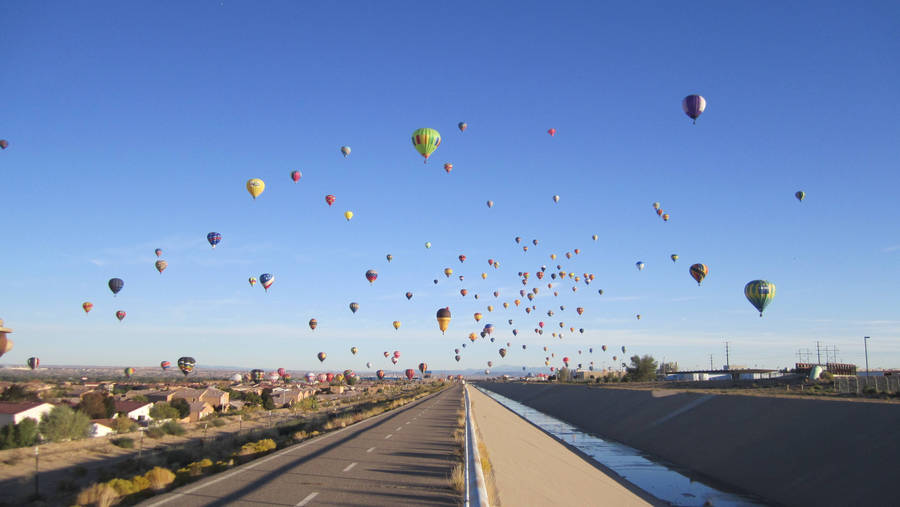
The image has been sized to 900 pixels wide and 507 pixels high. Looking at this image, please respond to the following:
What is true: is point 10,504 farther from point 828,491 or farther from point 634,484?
point 828,491

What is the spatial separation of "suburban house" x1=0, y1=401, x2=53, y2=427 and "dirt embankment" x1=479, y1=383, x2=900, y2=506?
4442cm

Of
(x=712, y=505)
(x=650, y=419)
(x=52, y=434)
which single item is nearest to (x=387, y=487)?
(x=712, y=505)

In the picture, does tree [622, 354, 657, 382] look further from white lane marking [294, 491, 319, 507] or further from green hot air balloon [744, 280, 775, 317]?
white lane marking [294, 491, 319, 507]

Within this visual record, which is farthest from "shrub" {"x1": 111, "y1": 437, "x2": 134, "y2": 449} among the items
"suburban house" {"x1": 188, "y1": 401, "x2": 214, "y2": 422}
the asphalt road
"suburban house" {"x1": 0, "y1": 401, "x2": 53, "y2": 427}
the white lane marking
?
"suburban house" {"x1": 188, "y1": 401, "x2": 214, "y2": 422}

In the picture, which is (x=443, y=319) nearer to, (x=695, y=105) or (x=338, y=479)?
(x=695, y=105)

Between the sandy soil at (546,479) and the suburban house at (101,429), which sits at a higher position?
the sandy soil at (546,479)

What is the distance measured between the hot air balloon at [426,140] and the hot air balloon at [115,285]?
38350mm

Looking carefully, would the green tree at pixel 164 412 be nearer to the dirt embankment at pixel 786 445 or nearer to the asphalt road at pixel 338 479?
the asphalt road at pixel 338 479

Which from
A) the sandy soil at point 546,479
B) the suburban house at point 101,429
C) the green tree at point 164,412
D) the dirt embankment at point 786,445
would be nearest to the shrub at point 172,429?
the suburban house at point 101,429

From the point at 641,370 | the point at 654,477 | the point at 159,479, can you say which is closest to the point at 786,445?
the point at 654,477

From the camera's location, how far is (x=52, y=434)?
132ft

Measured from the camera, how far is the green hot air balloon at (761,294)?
47.8 m

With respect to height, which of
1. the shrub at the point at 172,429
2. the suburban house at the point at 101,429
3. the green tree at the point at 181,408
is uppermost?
the shrub at the point at 172,429

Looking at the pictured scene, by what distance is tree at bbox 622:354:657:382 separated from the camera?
12400cm
